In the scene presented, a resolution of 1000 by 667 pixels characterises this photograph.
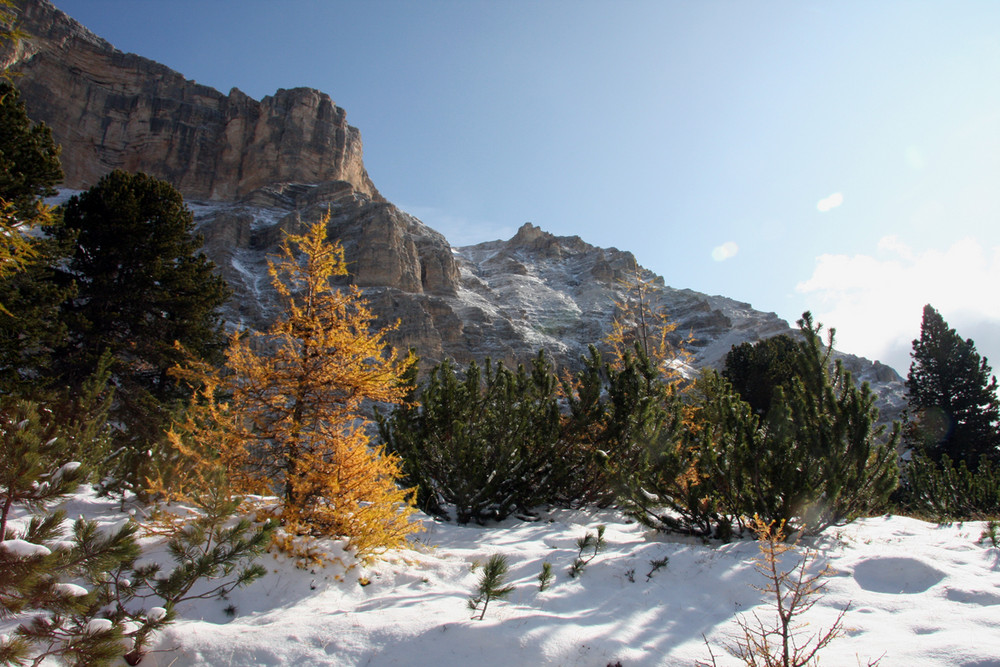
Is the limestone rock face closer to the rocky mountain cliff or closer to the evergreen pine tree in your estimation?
the rocky mountain cliff

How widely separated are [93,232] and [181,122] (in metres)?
79.5

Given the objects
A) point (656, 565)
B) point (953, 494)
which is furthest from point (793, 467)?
point (953, 494)

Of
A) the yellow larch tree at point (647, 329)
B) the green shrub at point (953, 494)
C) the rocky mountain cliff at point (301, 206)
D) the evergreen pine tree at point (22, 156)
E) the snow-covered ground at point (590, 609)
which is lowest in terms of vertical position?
the snow-covered ground at point (590, 609)

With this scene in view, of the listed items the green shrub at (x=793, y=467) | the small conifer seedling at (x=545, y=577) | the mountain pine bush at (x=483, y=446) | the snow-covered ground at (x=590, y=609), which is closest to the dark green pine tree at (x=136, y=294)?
the mountain pine bush at (x=483, y=446)

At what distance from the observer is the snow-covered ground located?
321 cm

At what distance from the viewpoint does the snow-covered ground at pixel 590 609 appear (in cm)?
321

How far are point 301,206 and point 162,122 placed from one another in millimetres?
30735

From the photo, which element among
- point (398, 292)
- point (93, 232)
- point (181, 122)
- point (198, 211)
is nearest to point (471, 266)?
point (398, 292)

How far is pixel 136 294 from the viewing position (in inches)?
497

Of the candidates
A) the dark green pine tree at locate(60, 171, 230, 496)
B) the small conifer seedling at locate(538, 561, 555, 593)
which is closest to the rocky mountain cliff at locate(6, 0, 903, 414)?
the dark green pine tree at locate(60, 171, 230, 496)

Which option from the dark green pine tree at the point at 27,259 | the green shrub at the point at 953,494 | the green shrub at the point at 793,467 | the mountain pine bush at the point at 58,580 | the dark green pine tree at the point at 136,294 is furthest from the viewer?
the dark green pine tree at the point at 136,294

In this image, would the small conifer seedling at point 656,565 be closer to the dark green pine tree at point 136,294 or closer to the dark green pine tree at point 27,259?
the dark green pine tree at point 27,259

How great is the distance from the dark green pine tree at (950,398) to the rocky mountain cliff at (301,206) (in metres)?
24.3

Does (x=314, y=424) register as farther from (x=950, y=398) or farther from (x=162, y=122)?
(x=162, y=122)
